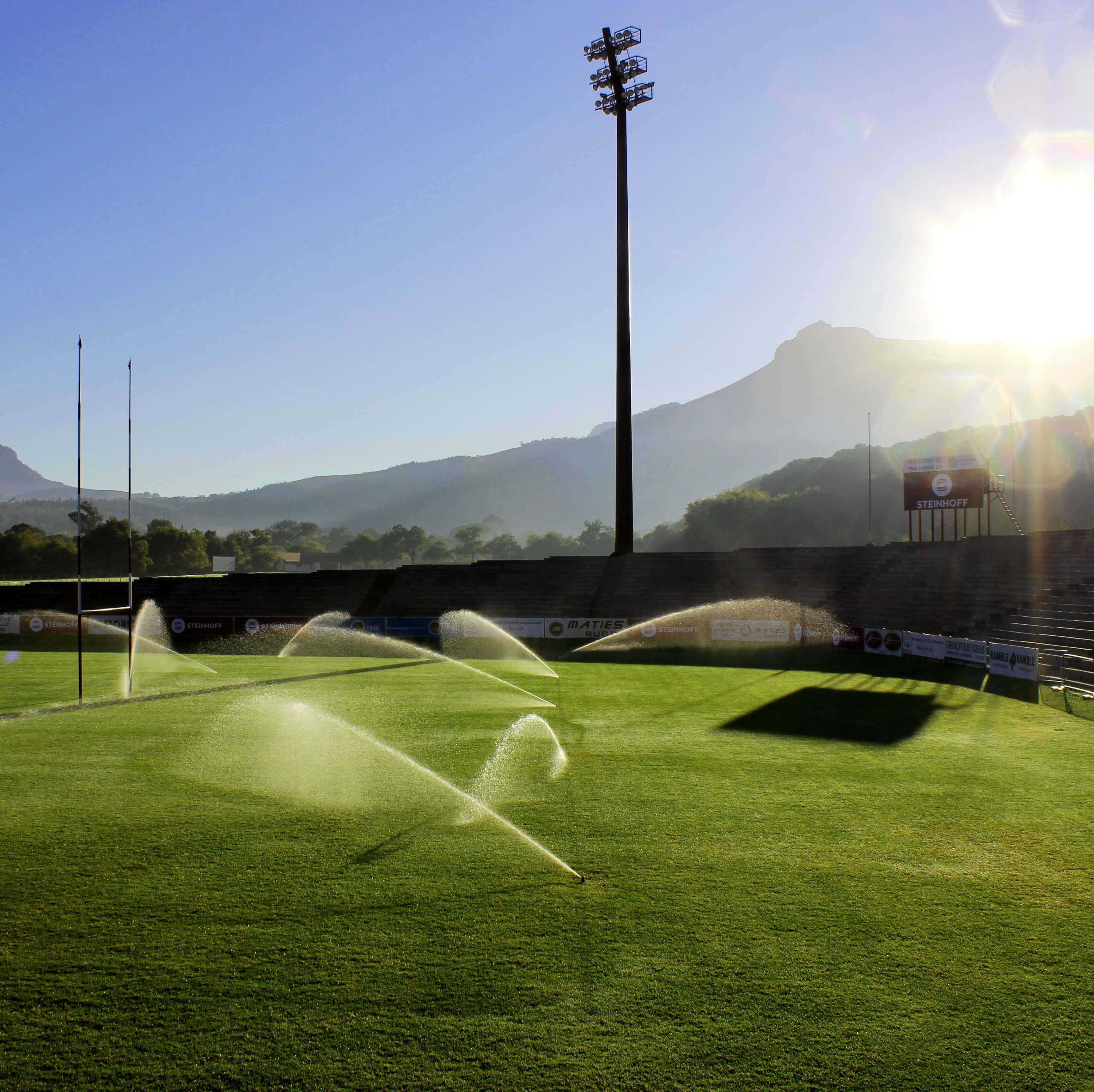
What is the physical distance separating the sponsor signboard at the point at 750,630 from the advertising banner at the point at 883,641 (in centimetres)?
466

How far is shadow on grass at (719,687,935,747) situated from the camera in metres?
17.9

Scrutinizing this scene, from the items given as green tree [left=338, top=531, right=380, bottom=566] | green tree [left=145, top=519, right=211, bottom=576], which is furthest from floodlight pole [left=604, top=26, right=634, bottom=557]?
green tree [left=338, top=531, right=380, bottom=566]

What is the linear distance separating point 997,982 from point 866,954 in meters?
1.04

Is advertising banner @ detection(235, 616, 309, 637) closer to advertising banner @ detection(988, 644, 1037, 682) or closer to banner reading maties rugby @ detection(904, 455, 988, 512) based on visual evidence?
advertising banner @ detection(988, 644, 1037, 682)

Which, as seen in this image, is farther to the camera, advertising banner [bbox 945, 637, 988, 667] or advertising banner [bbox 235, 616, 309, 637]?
advertising banner [bbox 235, 616, 309, 637]

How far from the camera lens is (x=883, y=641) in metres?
36.0

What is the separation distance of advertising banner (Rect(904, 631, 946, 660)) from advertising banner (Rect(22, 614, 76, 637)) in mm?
46928

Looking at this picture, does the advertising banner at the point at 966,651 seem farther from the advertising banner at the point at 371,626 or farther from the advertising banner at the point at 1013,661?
the advertising banner at the point at 371,626

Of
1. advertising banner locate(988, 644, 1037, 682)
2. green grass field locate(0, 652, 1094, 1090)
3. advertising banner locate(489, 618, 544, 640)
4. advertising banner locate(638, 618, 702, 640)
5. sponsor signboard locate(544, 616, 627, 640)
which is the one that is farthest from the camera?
advertising banner locate(489, 618, 544, 640)

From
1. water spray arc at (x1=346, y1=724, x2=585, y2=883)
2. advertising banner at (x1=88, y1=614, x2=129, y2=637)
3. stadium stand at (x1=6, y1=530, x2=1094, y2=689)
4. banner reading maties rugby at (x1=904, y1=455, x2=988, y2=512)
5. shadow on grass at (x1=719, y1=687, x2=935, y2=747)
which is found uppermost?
banner reading maties rugby at (x1=904, y1=455, x2=988, y2=512)

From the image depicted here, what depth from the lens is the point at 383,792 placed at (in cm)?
1227

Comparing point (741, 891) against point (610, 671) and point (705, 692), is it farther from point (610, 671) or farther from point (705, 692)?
point (610, 671)

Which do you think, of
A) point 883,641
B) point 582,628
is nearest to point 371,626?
point 582,628

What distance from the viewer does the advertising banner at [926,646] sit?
32.4 meters
